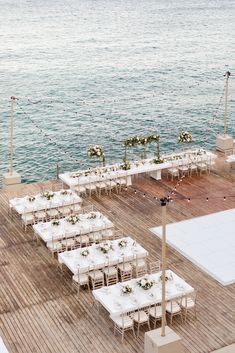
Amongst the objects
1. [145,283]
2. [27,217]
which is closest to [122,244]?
[145,283]

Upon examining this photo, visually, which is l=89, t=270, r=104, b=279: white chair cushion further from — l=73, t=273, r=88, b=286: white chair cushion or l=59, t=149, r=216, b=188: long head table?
Answer: l=59, t=149, r=216, b=188: long head table

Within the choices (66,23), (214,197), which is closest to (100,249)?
(214,197)

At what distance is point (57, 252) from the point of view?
766 inches

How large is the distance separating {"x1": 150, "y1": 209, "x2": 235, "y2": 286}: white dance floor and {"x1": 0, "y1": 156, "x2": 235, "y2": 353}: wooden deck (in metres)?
0.35

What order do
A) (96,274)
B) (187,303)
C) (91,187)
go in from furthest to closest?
1. (91,187)
2. (96,274)
3. (187,303)

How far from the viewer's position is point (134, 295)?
15.6 m

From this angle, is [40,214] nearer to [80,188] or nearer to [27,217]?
[27,217]

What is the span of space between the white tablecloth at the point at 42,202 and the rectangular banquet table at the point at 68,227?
62.6 inches

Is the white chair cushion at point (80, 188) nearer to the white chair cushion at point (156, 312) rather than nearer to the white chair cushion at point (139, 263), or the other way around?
the white chair cushion at point (139, 263)

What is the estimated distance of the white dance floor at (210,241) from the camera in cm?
1863

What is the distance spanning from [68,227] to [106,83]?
133ft

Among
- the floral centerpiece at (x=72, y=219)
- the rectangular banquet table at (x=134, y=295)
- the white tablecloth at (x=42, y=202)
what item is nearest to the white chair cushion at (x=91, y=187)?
the white tablecloth at (x=42, y=202)

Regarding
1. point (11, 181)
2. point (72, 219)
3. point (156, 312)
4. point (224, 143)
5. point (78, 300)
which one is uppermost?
point (224, 143)

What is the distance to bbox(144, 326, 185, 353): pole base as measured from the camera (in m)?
13.6
